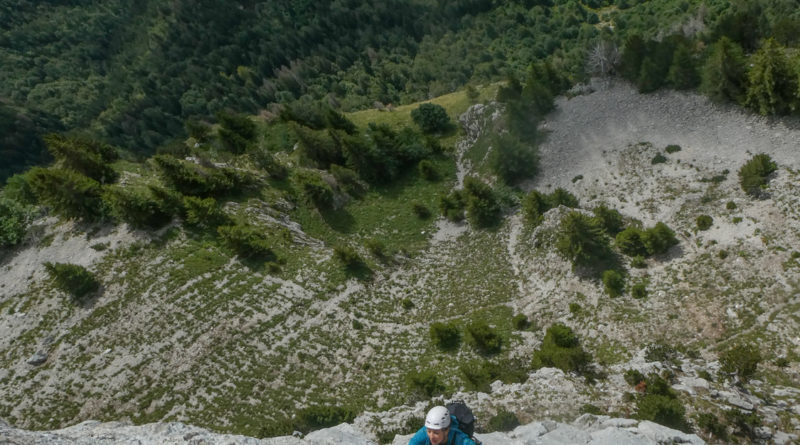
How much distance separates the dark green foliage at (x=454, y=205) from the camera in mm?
74312

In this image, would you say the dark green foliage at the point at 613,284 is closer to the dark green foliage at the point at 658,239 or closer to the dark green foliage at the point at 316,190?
the dark green foliage at the point at 658,239

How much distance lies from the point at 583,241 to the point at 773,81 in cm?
3665

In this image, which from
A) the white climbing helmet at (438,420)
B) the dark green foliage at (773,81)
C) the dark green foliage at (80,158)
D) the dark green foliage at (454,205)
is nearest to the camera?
the white climbing helmet at (438,420)

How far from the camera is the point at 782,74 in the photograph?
185 ft

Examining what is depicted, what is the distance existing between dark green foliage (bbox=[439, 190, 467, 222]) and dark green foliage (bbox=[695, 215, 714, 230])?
34.9 metres

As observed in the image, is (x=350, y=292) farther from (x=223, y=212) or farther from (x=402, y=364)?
(x=223, y=212)

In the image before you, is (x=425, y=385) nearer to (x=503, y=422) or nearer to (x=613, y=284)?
(x=503, y=422)

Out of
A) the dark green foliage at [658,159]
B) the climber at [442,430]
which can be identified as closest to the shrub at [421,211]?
the dark green foliage at [658,159]

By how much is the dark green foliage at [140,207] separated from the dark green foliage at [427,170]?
46451mm

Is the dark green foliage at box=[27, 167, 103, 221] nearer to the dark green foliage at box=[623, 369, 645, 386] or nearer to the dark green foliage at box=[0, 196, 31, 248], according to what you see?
the dark green foliage at box=[0, 196, 31, 248]

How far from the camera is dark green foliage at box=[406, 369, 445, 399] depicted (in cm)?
4134

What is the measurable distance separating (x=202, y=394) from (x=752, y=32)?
10431 centimetres

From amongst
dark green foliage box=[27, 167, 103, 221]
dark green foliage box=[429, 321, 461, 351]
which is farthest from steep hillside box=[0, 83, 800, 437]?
dark green foliage box=[27, 167, 103, 221]

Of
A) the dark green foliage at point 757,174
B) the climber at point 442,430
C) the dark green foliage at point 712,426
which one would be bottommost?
the dark green foliage at point 712,426
